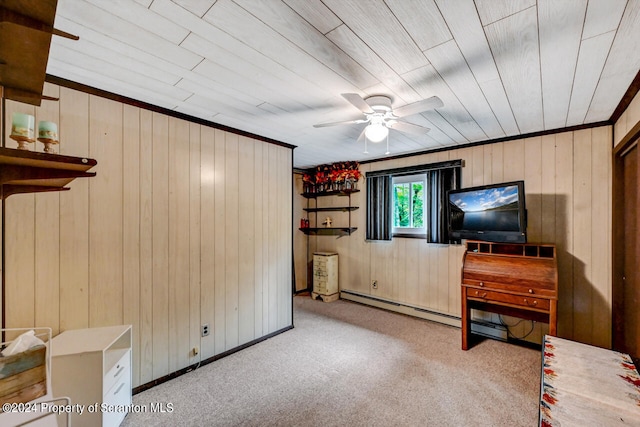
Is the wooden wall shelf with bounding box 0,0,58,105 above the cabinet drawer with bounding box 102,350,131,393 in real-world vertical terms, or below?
above

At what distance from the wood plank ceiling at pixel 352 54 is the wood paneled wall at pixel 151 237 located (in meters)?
0.34

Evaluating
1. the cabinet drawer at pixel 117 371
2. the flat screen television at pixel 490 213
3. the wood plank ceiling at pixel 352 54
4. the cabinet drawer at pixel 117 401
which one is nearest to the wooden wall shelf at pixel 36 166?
the wood plank ceiling at pixel 352 54

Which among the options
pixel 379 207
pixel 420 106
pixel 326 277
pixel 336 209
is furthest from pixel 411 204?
pixel 420 106

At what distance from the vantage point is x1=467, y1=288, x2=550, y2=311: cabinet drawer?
2557 millimetres

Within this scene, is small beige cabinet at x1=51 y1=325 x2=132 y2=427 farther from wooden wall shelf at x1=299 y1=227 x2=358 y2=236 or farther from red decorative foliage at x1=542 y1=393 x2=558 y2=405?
wooden wall shelf at x1=299 y1=227 x2=358 y2=236

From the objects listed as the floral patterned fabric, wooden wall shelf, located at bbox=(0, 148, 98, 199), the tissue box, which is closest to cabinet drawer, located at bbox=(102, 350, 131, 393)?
the tissue box

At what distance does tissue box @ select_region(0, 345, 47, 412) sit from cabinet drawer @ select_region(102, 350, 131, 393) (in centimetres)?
67

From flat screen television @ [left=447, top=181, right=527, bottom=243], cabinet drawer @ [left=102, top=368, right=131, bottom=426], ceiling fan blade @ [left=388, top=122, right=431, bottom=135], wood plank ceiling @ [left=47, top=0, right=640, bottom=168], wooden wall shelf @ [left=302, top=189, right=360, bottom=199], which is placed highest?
wood plank ceiling @ [left=47, top=0, right=640, bottom=168]

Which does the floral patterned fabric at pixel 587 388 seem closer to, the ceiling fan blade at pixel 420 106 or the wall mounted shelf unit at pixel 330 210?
the ceiling fan blade at pixel 420 106

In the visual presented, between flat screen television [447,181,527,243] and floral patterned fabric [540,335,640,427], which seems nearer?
floral patterned fabric [540,335,640,427]

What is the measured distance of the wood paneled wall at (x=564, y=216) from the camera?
2740mm

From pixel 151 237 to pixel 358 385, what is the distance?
84.4 inches

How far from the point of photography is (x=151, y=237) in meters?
2.38

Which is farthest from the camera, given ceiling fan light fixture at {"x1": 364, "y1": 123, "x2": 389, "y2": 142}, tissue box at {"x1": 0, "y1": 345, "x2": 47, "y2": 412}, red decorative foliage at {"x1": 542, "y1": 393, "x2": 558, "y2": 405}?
ceiling fan light fixture at {"x1": 364, "y1": 123, "x2": 389, "y2": 142}
